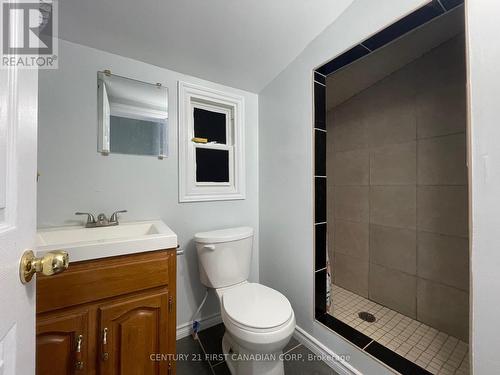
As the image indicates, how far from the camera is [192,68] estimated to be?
5.20 feet

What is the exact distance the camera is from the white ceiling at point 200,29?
3.84ft

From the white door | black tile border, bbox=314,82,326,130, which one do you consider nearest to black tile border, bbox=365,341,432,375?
black tile border, bbox=314,82,326,130

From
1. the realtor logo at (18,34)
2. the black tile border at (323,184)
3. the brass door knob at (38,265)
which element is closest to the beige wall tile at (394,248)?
the black tile border at (323,184)

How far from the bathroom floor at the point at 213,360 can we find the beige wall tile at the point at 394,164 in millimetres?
1404

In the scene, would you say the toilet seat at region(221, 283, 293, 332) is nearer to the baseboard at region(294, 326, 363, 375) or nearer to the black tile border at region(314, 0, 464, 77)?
the baseboard at region(294, 326, 363, 375)

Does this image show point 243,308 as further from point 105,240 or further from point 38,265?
point 38,265

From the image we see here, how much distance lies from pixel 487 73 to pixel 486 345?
3.23 ft

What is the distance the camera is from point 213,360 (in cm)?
138

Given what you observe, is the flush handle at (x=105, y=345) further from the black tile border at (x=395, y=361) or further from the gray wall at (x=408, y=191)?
the gray wall at (x=408, y=191)

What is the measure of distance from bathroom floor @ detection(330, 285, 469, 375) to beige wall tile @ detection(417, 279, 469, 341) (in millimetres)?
51

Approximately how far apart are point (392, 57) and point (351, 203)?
1.21 meters

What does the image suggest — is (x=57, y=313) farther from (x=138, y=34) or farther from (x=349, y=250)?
(x=349, y=250)

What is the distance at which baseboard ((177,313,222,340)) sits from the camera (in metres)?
1.57

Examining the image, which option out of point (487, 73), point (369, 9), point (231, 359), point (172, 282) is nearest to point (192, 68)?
Answer: point (369, 9)
